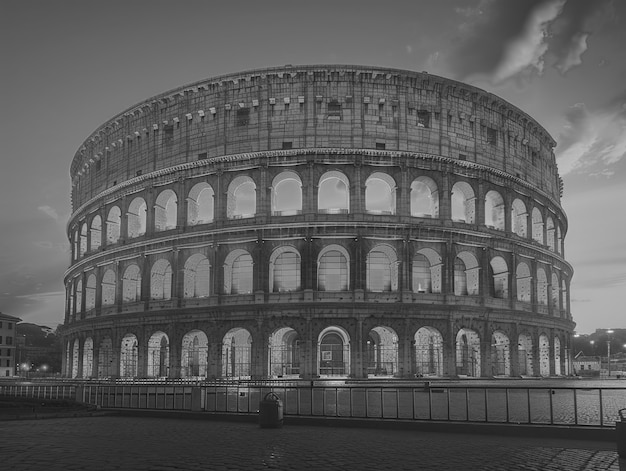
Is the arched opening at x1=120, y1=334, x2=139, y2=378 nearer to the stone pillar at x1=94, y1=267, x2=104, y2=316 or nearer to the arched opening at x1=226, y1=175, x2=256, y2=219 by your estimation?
the stone pillar at x1=94, y1=267, x2=104, y2=316

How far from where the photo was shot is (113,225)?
146 feet

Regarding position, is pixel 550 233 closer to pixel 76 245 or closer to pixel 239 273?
pixel 239 273

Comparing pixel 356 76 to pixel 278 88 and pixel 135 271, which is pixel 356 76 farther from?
pixel 135 271

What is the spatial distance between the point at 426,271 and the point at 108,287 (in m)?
20.7

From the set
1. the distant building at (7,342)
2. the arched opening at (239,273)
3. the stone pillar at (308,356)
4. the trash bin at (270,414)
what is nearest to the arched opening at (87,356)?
the arched opening at (239,273)

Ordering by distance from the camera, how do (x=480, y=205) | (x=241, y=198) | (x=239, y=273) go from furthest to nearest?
(x=241, y=198), (x=480, y=205), (x=239, y=273)

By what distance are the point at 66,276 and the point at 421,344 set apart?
90.6 feet

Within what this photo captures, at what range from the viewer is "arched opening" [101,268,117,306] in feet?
144

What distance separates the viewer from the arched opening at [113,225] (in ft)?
144

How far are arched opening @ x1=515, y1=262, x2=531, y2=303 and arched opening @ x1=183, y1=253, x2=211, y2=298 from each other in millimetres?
18893

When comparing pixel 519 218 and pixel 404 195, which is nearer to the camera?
pixel 404 195

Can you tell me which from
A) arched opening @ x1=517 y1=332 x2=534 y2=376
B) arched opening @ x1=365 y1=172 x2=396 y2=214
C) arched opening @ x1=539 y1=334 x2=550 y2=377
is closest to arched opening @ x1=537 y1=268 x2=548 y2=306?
arched opening @ x1=539 y1=334 x2=550 y2=377

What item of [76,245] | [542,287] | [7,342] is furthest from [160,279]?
[7,342]

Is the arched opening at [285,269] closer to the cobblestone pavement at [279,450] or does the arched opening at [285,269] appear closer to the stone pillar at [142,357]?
the stone pillar at [142,357]
